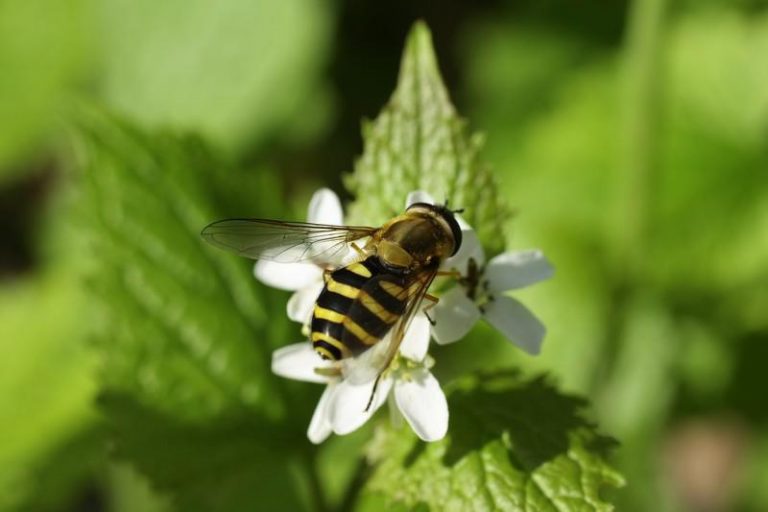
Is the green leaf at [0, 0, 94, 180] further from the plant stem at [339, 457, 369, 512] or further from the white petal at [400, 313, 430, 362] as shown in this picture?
the white petal at [400, 313, 430, 362]

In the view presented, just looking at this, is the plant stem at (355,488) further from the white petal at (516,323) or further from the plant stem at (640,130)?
the plant stem at (640,130)

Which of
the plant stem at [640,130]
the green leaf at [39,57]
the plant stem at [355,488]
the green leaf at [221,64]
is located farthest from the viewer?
the green leaf at [39,57]

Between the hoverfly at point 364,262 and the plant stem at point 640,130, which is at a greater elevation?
the plant stem at point 640,130

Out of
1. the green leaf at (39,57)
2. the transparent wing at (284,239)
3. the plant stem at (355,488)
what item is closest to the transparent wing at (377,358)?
the transparent wing at (284,239)

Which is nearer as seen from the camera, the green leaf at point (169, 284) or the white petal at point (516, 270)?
the white petal at point (516, 270)

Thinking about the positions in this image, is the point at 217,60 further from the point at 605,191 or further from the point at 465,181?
the point at 465,181

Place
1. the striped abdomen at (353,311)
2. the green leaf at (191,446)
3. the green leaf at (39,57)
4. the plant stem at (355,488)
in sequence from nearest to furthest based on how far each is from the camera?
1. the striped abdomen at (353,311)
2. the plant stem at (355,488)
3. the green leaf at (191,446)
4. the green leaf at (39,57)

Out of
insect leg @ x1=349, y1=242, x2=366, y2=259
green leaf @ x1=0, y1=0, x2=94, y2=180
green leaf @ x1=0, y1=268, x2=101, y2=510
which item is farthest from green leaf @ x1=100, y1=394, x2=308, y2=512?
green leaf @ x1=0, y1=0, x2=94, y2=180

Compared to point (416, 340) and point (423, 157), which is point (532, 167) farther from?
point (416, 340)
